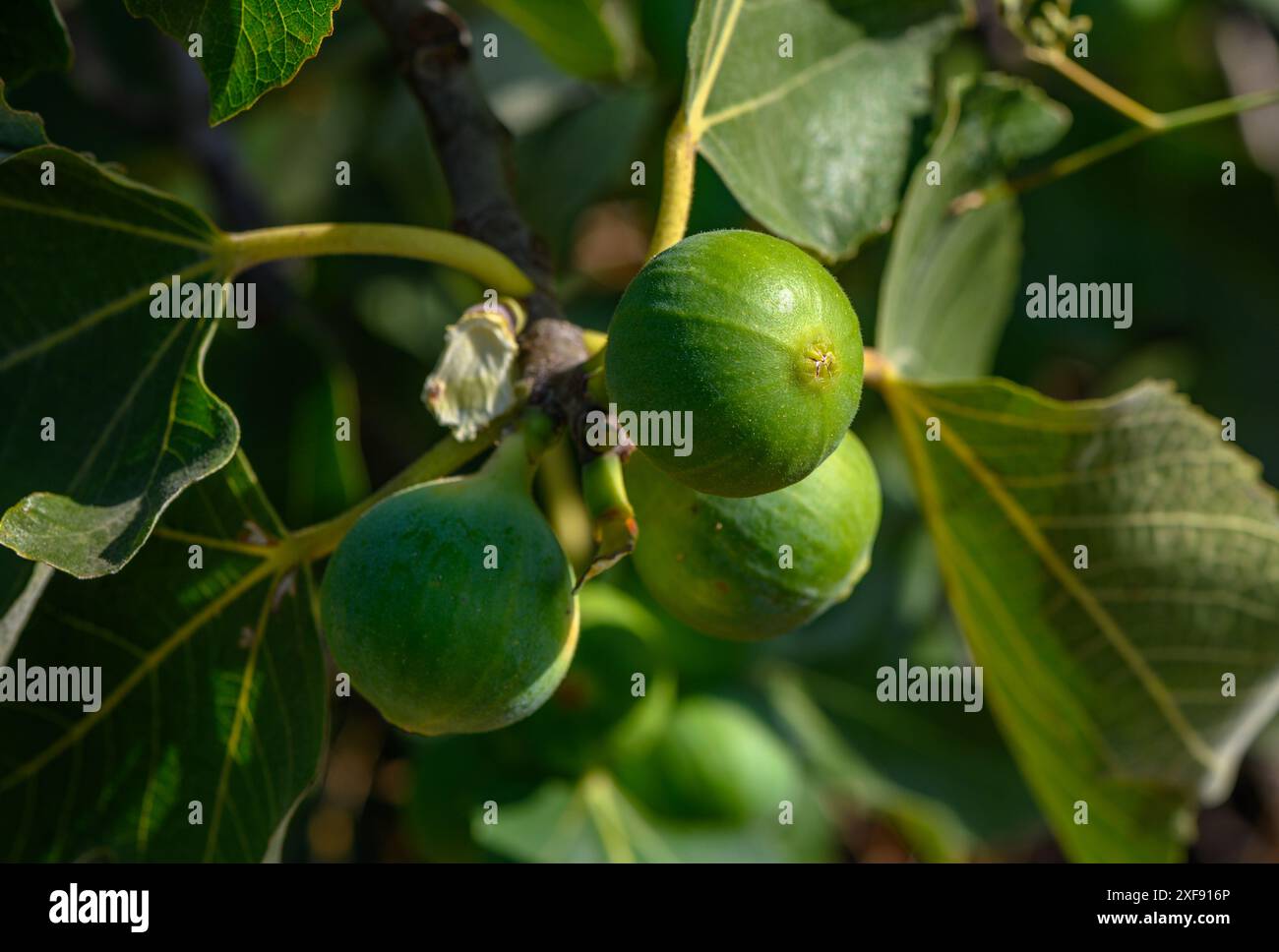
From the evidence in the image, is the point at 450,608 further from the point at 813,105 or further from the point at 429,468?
the point at 813,105

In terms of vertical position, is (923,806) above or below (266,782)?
below

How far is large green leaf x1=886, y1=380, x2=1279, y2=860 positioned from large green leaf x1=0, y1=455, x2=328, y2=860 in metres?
0.89

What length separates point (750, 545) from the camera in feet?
4.27

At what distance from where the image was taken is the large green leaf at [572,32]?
6.51 feet

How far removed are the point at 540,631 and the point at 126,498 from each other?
48cm

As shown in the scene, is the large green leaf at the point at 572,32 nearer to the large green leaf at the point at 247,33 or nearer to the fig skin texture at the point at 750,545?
the large green leaf at the point at 247,33

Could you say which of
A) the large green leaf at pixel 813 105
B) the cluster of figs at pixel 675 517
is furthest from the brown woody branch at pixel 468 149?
the large green leaf at pixel 813 105

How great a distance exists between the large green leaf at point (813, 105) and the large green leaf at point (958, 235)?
0.07 m

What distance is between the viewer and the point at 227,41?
48.9 inches

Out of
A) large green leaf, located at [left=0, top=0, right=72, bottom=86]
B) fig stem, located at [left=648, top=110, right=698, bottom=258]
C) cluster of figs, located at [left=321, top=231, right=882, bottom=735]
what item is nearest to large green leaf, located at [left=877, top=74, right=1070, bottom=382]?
fig stem, located at [left=648, top=110, right=698, bottom=258]

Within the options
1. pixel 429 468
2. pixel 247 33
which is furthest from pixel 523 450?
pixel 247 33

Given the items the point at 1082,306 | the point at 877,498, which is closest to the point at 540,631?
the point at 877,498
